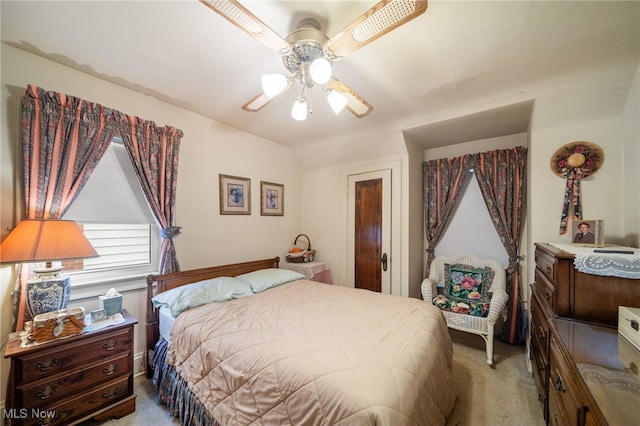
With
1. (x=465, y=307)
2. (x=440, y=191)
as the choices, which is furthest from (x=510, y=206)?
(x=465, y=307)

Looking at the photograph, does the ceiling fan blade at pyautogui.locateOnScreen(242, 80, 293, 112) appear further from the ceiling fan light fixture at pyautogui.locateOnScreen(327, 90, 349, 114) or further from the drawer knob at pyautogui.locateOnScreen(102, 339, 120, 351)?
the drawer knob at pyautogui.locateOnScreen(102, 339, 120, 351)

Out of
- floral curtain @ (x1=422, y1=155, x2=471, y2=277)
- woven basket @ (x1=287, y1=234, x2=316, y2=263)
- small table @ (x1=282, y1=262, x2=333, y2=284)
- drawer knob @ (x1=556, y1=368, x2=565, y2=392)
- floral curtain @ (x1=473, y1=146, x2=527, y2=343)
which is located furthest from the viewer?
woven basket @ (x1=287, y1=234, x2=316, y2=263)

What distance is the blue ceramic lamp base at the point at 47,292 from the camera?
5.17 feet

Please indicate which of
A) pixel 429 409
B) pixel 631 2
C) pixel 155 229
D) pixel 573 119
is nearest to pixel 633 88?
pixel 573 119

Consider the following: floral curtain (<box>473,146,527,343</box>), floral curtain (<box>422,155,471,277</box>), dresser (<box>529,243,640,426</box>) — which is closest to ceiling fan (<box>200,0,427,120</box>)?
dresser (<box>529,243,640,426</box>)

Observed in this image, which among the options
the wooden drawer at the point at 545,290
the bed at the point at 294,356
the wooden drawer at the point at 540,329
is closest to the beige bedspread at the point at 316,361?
the bed at the point at 294,356

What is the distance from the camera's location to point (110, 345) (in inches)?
67.1

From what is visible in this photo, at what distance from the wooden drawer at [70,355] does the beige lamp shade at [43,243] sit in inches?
22.1

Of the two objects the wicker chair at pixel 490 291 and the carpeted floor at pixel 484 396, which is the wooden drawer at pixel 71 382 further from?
the wicker chair at pixel 490 291

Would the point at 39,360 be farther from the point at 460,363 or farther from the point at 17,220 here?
the point at 460,363

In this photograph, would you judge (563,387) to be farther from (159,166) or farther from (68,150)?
(68,150)

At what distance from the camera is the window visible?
2.03 metres

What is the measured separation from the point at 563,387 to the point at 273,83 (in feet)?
7.16

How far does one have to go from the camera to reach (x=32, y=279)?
5.28 feet
